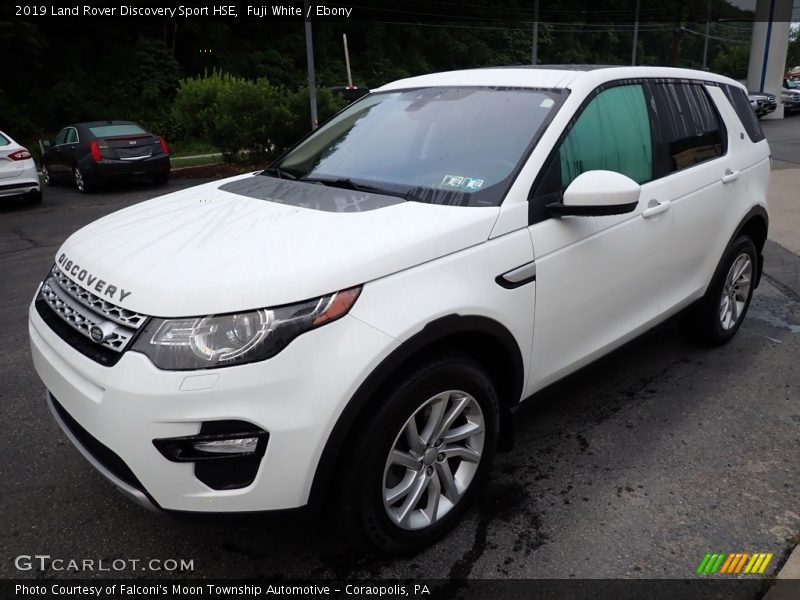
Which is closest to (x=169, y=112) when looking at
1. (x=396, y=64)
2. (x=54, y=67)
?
(x=54, y=67)

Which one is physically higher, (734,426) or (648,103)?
(648,103)

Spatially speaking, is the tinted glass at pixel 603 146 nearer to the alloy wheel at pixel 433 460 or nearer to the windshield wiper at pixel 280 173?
the alloy wheel at pixel 433 460

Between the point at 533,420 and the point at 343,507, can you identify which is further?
the point at 533,420

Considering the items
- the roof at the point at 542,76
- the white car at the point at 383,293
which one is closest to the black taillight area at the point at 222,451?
the white car at the point at 383,293

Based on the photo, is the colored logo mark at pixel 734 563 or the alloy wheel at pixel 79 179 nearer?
the colored logo mark at pixel 734 563

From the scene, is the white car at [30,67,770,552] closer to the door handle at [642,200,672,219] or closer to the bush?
the door handle at [642,200,672,219]

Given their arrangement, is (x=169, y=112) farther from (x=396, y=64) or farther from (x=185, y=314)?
(x=185, y=314)

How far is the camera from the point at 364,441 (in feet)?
7.14

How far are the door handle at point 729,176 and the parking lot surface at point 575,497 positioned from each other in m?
1.14

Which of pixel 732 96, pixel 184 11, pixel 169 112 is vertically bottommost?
pixel 169 112

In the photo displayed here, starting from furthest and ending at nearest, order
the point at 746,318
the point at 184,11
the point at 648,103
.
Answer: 1. the point at 184,11
2. the point at 746,318
3. the point at 648,103

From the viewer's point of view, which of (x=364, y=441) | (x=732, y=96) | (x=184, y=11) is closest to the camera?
(x=364, y=441)

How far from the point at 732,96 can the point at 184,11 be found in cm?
3348

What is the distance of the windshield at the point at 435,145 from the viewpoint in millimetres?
2766
